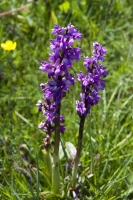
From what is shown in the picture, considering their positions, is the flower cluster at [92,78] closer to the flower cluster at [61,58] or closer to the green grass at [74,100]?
the flower cluster at [61,58]

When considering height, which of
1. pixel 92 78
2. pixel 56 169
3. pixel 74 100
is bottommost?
pixel 56 169

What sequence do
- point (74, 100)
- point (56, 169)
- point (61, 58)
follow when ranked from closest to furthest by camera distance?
point (61, 58)
point (56, 169)
point (74, 100)

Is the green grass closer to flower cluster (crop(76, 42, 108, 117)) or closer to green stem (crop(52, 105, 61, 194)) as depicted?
green stem (crop(52, 105, 61, 194))

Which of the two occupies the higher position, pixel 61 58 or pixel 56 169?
pixel 61 58

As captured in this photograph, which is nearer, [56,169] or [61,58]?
[61,58]

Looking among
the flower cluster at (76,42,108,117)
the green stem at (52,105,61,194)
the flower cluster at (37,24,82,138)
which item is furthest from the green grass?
the flower cluster at (37,24,82,138)

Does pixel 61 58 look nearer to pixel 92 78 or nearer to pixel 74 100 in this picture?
pixel 92 78

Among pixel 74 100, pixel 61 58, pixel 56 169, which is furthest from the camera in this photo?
pixel 74 100

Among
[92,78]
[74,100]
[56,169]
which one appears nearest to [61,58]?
[92,78]
